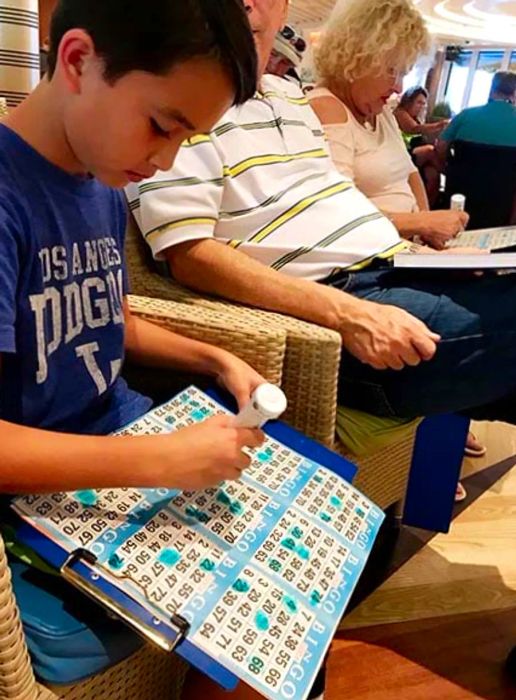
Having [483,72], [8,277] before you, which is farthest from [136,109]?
[483,72]

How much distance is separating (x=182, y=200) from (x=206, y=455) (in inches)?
19.1

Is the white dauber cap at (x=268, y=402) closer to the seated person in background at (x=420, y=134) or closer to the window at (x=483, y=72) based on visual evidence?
the seated person in background at (x=420, y=134)

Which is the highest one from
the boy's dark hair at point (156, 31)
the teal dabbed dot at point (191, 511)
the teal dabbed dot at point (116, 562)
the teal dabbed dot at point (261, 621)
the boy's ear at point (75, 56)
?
the boy's dark hair at point (156, 31)

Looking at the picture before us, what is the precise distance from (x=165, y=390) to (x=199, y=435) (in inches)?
16.0

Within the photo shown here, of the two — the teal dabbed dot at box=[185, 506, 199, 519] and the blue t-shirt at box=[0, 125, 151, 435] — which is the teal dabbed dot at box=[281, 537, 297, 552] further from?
the blue t-shirt at box=[0, 125, 151, 435]

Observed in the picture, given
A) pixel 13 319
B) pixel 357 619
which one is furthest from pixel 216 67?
pixel 357 619

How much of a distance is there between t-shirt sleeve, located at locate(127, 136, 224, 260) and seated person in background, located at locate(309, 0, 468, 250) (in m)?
0.56

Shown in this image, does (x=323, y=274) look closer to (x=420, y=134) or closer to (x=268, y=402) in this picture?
(x=268, y=402)

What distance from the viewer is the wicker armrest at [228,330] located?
36.2 inches

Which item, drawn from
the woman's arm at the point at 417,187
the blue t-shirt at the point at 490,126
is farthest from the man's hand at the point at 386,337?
the blue t-shirt at the point at 490,126

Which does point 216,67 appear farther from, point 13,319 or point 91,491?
point 91,491

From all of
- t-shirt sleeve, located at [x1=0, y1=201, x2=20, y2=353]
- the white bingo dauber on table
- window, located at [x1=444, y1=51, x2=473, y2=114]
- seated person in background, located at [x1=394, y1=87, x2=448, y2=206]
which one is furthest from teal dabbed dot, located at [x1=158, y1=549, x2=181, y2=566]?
window, located at [x1=444, y1=51, x2=473, y2=114]

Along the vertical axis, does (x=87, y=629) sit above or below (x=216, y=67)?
below

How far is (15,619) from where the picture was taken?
552 mm
